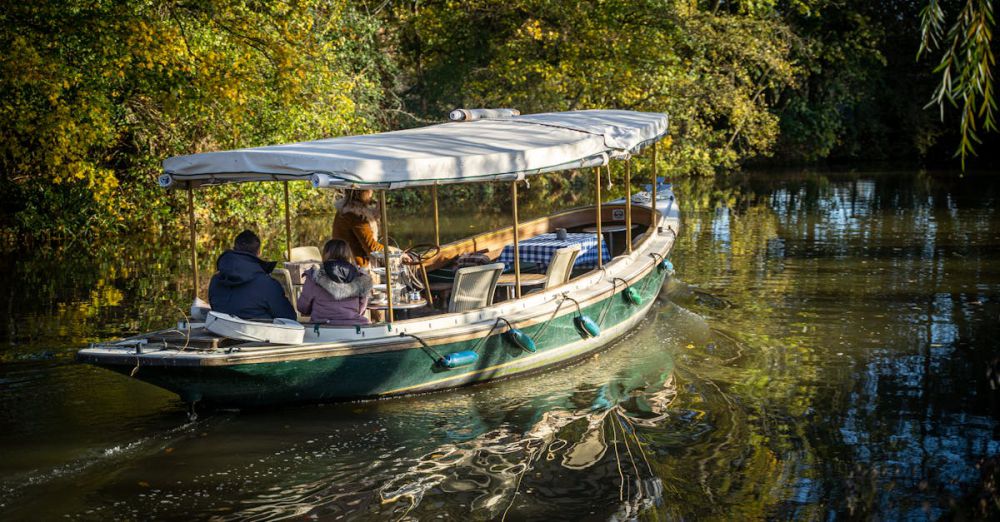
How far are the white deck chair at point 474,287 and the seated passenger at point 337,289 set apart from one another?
37.8 inches

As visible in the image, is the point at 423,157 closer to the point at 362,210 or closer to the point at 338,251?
the point at 338,251

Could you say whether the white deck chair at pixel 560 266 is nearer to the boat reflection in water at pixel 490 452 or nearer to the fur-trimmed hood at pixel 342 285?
the boat reflection in water at pixel 490 452

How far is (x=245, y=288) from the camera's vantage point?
934 cm

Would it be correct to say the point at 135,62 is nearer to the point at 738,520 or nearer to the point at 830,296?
the point at 830,296

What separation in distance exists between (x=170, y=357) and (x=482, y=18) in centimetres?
2146

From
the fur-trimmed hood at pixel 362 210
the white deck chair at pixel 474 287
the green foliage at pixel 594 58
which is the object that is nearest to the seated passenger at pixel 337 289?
the white deck chair at pixel 474 287

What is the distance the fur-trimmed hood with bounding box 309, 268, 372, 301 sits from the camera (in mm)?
9195

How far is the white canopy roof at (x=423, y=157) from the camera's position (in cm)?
886

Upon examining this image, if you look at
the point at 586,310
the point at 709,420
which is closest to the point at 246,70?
the point at 586,310

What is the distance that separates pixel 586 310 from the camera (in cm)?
1094

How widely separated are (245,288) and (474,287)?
2.15 meters

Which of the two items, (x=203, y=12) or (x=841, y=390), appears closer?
(x=841, y=390)

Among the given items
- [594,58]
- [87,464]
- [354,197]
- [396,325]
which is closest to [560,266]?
[354,197]

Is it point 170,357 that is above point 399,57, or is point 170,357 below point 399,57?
below
